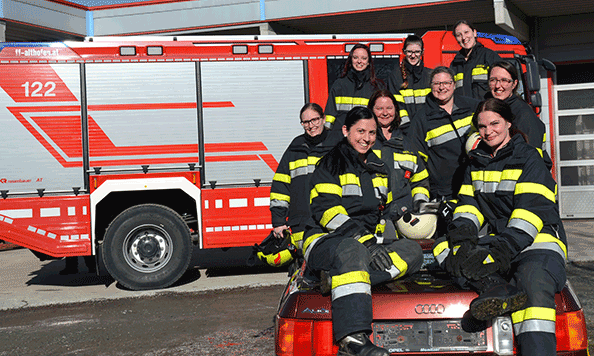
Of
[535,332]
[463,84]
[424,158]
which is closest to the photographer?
[535,332]

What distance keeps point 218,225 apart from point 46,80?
2.67m

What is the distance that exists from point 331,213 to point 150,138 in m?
4.54

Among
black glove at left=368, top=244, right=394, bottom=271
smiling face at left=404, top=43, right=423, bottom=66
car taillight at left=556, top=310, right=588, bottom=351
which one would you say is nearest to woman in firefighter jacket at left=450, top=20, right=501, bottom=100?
smiling face at left=404, top=43, right=423, bottom=66

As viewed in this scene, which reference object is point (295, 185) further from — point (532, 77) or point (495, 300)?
point (532, 77)

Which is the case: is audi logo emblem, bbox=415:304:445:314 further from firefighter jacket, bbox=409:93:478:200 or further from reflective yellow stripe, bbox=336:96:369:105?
reflective yellow stripe, bbox=336:96:369:105

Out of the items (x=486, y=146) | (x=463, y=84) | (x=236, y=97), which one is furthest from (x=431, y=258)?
(x=236, y=97)

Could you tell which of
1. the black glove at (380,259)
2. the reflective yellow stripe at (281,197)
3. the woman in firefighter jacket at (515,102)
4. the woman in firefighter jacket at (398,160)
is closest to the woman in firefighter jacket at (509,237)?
the black glove at (380,259)

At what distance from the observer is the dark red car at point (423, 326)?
2701 mm

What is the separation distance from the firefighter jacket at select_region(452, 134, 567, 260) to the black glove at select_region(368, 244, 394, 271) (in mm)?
478

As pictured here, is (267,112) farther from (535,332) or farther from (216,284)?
(535,332)

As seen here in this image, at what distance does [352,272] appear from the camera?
2863 millimetres

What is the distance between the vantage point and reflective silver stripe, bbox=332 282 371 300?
2.78 metres

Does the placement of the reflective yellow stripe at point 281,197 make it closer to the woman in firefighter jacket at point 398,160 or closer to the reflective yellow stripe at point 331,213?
the woman in firefighter jacket at point 398,160

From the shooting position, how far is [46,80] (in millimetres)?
7184
